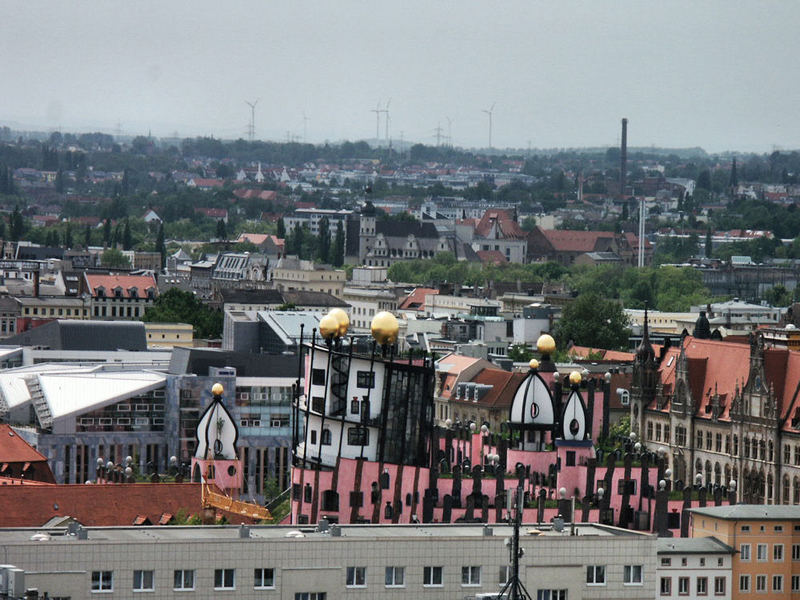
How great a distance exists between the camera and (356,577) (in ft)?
194

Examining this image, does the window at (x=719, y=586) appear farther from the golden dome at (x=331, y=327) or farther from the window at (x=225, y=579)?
the golden dome at (x=331, y=327)

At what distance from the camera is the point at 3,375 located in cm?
12006

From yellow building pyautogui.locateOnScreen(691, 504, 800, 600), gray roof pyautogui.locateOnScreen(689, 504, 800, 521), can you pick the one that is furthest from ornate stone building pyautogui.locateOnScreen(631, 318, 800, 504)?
yellow building pyautogui.locateOnScreen(691, 504, 800, 600)

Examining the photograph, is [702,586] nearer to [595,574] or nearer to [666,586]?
[666,586]

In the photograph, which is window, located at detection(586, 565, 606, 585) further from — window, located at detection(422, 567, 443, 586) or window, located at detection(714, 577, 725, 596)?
window, located at detection(714, 577, 725, 596)

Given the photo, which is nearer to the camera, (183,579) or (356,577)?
(183,579)

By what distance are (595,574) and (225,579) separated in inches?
312

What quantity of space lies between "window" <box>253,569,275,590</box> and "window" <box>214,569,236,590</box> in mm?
446

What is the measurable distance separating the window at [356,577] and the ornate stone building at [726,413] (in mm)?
47163

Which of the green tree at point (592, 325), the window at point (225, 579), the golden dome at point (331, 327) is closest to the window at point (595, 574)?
the window at point (225, 579)

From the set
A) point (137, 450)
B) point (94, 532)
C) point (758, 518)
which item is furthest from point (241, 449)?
point (94, 532)

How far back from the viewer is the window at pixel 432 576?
5934 cm

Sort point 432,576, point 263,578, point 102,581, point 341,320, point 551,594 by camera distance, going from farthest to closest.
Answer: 1. point 341,320
2. point 551,594
3. point 432,576
4. point 263,578
5. point 102,581

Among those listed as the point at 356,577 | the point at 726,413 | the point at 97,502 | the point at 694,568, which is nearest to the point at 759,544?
the point at 694,568
